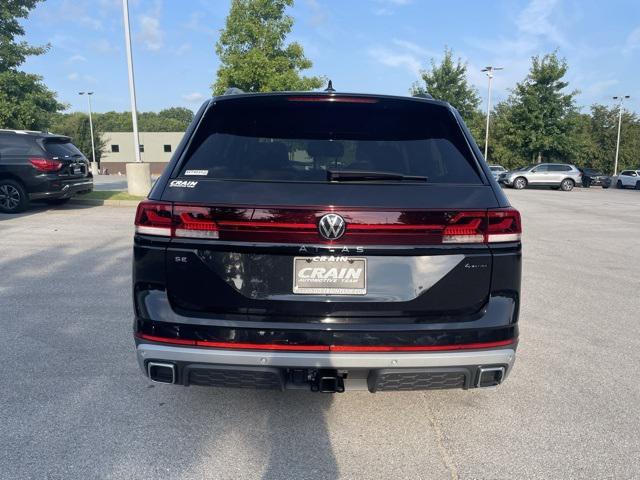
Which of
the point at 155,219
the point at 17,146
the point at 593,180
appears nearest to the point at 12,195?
the point at 17,146

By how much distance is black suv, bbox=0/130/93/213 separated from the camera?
11.4 meters

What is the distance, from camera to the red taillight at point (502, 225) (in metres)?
2.41

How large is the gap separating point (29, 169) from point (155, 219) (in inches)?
426

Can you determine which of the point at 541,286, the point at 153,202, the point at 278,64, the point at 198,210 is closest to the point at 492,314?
the point at 198,210

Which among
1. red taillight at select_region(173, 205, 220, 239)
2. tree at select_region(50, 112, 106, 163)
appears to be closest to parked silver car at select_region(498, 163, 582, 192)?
red taillight at select_region(173, 205, 220, 239)

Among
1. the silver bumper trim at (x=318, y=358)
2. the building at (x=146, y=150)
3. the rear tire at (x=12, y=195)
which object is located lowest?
the silver bumper trim at (x=318, y=358)

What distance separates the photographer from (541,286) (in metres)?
6.34

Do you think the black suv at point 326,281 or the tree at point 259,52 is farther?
the tree at point 259,52

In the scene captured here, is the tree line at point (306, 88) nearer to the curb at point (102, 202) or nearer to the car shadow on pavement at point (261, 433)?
the curb at point (102, 202)

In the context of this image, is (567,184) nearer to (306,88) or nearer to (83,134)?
(306,88)

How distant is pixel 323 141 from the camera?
2678mm

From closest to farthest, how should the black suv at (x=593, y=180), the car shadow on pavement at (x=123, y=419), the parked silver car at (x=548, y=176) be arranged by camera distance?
the car shadow on pavement at (x=123, y=419)
the parked silver car at (x=548, y=176)
the black suv at (x=593, y=180)

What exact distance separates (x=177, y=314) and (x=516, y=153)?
135ft

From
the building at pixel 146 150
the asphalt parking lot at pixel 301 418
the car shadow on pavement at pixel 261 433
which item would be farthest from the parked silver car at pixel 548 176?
the building at pixel 146 150
